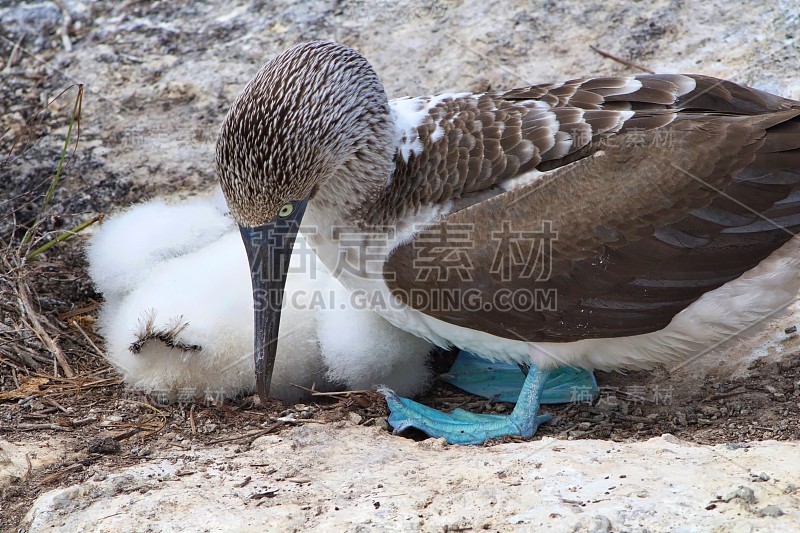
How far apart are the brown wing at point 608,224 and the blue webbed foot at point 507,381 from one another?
2.64ft

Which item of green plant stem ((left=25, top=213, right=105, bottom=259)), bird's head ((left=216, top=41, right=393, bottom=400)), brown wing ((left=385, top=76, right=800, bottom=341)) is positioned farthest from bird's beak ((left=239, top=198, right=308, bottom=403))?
green plant stem ((left=25, top=213, right=105, bottom=259))

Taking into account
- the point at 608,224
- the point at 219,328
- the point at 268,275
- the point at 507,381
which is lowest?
the point at 507,381

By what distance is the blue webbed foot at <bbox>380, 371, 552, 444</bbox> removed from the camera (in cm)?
456

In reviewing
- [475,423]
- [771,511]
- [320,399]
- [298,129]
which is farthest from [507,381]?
[771,511]

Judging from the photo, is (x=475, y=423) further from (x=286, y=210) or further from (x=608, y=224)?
(x=286, y=210)

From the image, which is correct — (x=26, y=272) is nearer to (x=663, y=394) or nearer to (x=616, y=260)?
(x=616, y=260)

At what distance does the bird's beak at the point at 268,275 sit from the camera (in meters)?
4.23

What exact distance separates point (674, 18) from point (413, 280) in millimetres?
3794

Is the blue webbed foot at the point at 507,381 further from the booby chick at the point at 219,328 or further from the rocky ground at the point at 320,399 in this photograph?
the booby chick at the point at 219,328

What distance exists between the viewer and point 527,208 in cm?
403

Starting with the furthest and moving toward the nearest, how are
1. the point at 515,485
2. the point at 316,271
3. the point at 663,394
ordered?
1. the point at 316,271
2. the point at 663,394
3. the point at 515,485

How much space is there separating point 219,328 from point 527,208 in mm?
1793

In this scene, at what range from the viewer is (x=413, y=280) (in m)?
4.21

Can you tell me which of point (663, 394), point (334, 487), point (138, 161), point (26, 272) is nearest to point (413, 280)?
point (334, 487)
